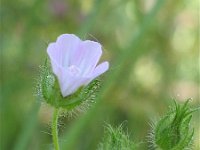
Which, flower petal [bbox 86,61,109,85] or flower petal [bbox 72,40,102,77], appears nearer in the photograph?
flower petal [bbox 86,61,109,85]

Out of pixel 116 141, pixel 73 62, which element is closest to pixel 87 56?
pixel 73 62

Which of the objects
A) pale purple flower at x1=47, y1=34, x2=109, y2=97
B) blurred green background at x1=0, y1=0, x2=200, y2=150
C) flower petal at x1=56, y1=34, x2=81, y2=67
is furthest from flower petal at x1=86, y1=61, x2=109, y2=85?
blurred green background at x1=0, y1=0, x2=200, y2=150

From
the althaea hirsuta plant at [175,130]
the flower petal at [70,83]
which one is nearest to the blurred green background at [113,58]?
the althaea hirsuta plant at [175,130]

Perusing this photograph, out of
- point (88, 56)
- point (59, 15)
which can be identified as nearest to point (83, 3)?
point (59, 15)

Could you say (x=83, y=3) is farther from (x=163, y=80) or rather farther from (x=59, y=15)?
(x=163, y=80)

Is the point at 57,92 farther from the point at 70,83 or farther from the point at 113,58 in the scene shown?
the point at 113,58

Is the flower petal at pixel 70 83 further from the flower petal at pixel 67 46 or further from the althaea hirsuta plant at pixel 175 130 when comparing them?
the althaea hirsuta plant at pixel 175 130

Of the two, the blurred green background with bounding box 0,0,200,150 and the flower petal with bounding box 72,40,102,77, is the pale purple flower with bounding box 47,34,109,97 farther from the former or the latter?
the blurred green background with bounding box 0,0,200,150
